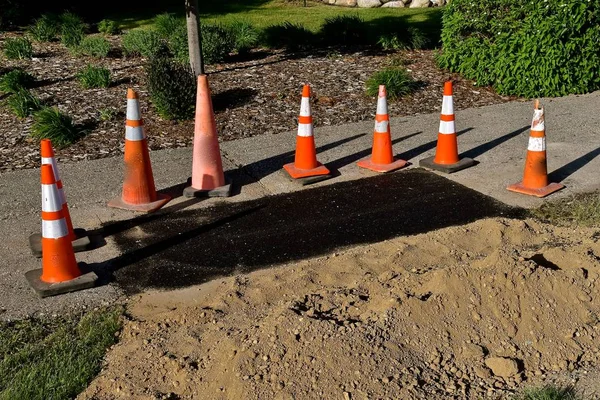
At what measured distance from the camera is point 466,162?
7637 mm

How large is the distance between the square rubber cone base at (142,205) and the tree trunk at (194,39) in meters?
3.56

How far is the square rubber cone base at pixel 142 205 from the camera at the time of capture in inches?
266

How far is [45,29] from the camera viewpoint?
13578mm

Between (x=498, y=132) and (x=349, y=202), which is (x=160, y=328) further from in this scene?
(x=498, y=132)

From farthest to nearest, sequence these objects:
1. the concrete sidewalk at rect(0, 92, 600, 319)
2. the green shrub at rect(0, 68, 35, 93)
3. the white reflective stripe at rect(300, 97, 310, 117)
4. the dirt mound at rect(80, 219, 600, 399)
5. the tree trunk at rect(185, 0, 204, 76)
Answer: the green shrub at rect(0, 68, 35, 93), the tree trunk at rect(185, 0, 204, 76), the white reflective stripe at rect(300, 97, 310, 117), the concrete sidewalk at rect(0, 92, 600, 319), the dirt mound at rect(80, 219, 600, 399)

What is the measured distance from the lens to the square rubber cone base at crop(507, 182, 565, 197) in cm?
681

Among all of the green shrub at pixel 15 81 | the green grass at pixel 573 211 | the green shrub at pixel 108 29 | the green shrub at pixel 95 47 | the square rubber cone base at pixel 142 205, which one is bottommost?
the green grass at pixel 573 211

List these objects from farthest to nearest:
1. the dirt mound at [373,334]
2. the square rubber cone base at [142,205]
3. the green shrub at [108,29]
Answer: the green shrub at [108,29]
the square rubber cone base at [142,205]
the dirt mound at [373,334]

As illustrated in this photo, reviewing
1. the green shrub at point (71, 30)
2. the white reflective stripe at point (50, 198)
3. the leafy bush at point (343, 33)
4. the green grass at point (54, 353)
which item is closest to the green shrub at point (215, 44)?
the leafy bush at point (343, 33)

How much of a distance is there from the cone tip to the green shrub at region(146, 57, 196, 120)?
12.6ft

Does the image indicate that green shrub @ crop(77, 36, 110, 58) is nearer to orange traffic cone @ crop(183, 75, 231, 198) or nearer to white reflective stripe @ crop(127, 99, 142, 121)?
orange traffic cone @ crop(183, 75, 231, 198)

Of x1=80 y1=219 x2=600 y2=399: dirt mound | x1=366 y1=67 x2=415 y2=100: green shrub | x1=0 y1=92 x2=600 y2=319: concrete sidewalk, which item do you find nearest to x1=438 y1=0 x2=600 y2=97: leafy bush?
x1=0 y1=92 x2=600 y2=319: concrete sidewalk

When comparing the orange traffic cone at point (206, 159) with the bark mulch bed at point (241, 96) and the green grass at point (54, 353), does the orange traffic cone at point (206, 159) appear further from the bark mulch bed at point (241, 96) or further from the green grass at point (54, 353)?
the green grass at point (54, 353)

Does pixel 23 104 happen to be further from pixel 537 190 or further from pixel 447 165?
pixel 537 190
